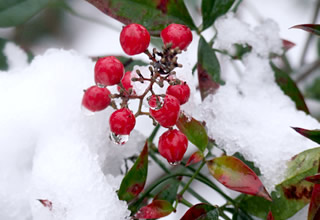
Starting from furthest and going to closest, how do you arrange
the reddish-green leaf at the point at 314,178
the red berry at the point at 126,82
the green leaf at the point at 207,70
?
the green leaf at the point at 207,70
the red berry at the point at 126,82
the reddish-green leaf at the point at 314,178

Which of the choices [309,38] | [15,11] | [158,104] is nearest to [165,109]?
[158,104]

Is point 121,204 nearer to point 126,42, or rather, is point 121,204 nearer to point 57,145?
point 57,145

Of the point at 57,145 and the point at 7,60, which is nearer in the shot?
the point at 57,145

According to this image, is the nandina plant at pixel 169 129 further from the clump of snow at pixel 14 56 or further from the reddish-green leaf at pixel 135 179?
the clump of snow at pixel 14 56

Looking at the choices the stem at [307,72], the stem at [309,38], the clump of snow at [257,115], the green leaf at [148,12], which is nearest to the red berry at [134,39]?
the green leaf at [148,12]

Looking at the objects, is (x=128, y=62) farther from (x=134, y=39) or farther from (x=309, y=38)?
(x=309, y=38)

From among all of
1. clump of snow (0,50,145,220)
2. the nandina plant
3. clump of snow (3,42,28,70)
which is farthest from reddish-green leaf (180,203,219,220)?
clump of snow (3,42,28,70)

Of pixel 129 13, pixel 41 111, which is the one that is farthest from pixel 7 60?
pixel 129 13
